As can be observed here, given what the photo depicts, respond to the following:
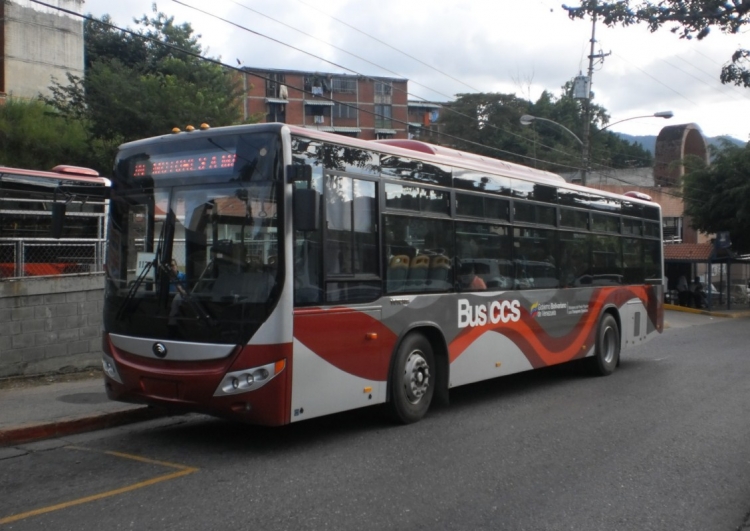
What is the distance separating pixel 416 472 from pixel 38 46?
109 feet

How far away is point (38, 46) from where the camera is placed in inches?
1345

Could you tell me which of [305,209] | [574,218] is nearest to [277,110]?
[574,218]

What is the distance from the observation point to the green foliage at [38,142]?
22.0 m

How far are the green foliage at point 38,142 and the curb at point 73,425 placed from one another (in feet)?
48.1

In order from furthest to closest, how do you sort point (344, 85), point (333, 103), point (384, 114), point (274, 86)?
point (384, 114) → point (344, 85) → point (333, 103) → point (274, 86)

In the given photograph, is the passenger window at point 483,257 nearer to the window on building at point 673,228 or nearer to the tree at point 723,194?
the tree at point 723,194

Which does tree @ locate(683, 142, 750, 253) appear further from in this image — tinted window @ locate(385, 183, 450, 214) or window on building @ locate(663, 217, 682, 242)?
tinted window @ locate(385, 183, 450, 214)

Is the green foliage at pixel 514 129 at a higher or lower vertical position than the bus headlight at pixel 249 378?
higher

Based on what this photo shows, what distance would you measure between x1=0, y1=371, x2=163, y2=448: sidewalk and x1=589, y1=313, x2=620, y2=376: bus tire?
7411mm

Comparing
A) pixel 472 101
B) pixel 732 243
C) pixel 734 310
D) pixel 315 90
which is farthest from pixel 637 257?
pixel 315 90

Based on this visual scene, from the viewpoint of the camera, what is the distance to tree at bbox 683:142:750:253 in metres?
32.8

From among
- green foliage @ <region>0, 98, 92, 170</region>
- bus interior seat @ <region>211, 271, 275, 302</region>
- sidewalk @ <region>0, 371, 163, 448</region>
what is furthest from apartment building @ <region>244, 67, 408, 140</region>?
bus interior seat @ <region>211, 271, 275, 302</region>

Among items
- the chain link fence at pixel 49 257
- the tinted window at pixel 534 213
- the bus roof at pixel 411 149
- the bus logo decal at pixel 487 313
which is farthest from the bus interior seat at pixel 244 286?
the chain link fence at pixel 49 257

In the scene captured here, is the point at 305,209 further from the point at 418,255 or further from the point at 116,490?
the point at 116,490
